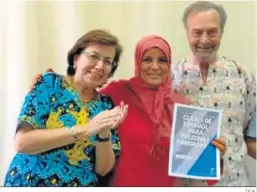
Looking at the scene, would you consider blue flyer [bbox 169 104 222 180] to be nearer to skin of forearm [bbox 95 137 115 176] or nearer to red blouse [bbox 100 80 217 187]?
red blouse [bbox 100 80 217 187]

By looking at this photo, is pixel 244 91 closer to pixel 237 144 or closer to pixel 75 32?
pixel 237 144

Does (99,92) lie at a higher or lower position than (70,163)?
higher

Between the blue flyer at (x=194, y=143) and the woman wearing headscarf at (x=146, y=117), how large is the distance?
2 cm

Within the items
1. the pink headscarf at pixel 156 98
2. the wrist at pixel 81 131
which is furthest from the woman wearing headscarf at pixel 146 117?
the wrist at pixel 81 131

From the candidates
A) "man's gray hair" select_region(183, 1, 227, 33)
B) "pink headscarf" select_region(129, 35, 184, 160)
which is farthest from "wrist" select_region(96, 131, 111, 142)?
"man's gray hair" select_region(183, 1, 227, 33)

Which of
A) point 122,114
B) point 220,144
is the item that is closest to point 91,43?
point 122,114

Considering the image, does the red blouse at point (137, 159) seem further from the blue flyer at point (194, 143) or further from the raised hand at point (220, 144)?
the raised hand at point (220, 144)

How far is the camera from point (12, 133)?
116 centimetres

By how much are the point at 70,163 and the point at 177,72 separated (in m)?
0.44

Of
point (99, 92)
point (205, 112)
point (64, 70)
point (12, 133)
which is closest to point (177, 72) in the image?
point (205, 112)

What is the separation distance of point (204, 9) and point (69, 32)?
0.44 metres

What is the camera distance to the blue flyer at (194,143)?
1176 millimetres

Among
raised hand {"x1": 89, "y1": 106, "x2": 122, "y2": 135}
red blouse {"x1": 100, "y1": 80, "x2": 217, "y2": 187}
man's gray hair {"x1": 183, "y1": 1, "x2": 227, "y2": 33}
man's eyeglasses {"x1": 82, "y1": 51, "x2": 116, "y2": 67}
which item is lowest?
red blouse {"x1": 100, "y1": 80, "x2": 217, "y2": 187}

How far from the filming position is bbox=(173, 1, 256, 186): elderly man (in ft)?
3.90
